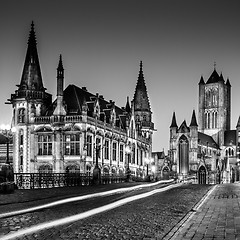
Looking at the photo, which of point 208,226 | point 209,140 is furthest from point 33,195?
point 209,140

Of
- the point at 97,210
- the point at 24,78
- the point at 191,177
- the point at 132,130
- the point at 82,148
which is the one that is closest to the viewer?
the point at 97,210

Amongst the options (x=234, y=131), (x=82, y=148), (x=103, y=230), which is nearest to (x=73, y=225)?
(x=103, y=230)

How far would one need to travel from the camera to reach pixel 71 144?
62.8 metres

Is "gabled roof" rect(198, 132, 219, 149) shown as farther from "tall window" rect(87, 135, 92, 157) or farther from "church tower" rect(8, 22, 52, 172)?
"tall window" rect(87, 135, 92, 157)

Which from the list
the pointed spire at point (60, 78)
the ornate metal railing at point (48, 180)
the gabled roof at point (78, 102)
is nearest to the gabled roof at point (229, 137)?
the gabled roof at point (78, 102)

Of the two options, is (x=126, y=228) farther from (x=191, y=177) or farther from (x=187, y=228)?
(x=191, y=177)

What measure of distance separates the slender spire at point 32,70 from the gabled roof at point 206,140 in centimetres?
9044

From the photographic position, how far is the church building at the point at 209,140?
14225cm

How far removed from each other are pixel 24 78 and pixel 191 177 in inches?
3079

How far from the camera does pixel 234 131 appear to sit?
176 m

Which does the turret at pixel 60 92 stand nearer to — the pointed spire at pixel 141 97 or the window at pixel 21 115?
the window at pixel 21 115

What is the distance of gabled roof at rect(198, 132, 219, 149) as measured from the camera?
155275 mm

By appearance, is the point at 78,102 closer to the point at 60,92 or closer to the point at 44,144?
the point at 60,92

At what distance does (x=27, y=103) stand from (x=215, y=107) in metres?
122
